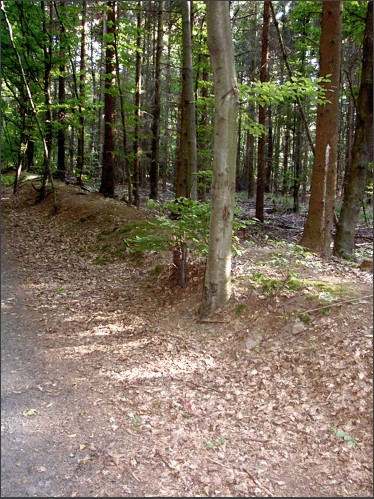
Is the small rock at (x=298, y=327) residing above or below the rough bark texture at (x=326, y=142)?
below

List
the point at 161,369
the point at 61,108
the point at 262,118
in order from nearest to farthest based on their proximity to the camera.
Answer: the point at 161,369 → the point at 262,118 → the point at 61,108

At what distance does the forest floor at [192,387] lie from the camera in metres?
3.65

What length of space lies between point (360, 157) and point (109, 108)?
893 centimetres

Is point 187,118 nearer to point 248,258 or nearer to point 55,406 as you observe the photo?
point 248,258

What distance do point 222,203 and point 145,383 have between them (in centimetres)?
286

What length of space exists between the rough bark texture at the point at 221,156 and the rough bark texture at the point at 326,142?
3.78 m

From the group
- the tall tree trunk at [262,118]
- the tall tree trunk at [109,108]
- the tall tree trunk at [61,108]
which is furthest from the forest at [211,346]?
the tall tree trunk at [61,108]

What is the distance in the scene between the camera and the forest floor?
3.65 m

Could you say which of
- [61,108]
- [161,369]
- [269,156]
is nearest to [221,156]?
[161,369]

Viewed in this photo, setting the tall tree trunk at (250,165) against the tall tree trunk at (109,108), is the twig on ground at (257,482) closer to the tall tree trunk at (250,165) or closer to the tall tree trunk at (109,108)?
the tall tree trunk at (109,108)

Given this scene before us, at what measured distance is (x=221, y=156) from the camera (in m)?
5.85

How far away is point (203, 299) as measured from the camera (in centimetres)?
644

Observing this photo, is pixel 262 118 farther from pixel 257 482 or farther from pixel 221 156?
pixel 257 482

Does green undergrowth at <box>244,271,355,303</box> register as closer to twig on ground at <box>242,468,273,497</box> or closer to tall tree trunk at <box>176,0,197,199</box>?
twig on ground at <box>242,468,273,497</box>
